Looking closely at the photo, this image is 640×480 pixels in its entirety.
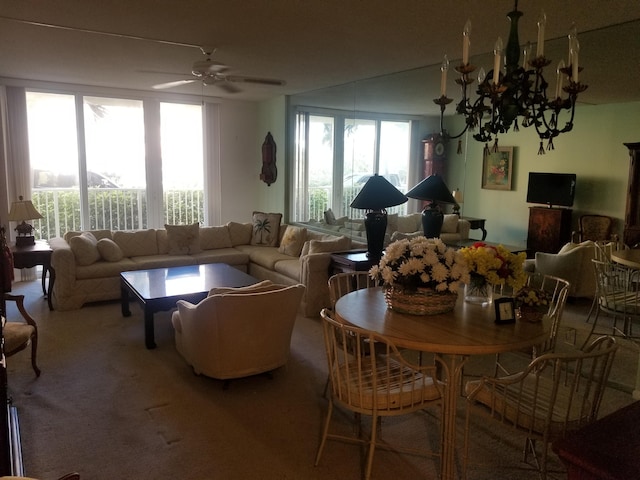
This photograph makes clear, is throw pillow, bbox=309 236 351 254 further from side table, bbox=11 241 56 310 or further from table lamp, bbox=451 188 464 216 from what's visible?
side table, bbox=11 241 56 310

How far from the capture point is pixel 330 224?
657 cm

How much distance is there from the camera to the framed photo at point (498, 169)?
14.4 feet

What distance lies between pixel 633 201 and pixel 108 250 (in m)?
5.20

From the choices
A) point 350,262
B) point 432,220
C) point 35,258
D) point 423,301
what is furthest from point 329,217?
point 423,301

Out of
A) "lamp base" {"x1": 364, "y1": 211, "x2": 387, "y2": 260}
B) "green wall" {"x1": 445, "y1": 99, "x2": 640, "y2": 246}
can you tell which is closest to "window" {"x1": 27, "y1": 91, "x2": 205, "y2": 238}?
"lamp base" {"x1": 364, "y1": 211, "x2": 387, "y2": 260}

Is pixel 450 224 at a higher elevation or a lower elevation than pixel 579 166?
lower

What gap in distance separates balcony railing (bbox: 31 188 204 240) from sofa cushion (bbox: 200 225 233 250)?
A: 1.16m

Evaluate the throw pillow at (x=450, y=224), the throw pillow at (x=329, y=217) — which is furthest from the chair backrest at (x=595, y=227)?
the throw pillow at (x=329, y=217)

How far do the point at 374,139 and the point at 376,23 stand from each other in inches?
98.2

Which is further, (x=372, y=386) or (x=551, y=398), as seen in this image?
(x=372, y=386)

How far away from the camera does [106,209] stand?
6992 mm

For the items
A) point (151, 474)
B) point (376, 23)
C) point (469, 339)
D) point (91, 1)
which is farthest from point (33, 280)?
point (469, 339)

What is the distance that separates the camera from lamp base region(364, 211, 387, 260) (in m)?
4.70

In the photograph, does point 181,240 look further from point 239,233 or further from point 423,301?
point 423,301
